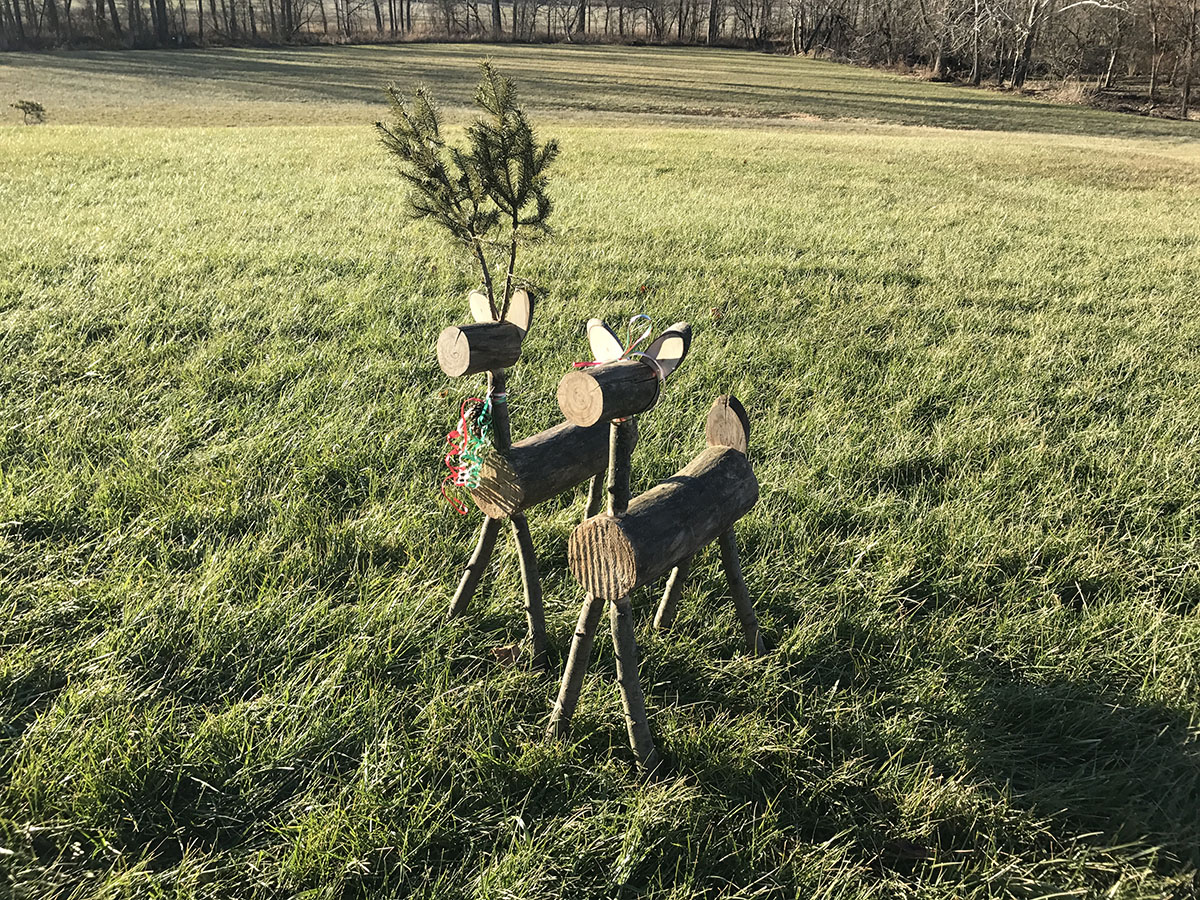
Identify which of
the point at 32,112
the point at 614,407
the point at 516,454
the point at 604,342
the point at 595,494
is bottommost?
the point at 595,494

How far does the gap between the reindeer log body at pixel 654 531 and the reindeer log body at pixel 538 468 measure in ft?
0.92

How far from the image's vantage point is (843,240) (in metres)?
8.18

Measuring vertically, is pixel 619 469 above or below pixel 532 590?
above

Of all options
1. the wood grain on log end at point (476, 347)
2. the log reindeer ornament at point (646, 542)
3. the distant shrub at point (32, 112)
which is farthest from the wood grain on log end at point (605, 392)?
the distant shrub at point (32, 112)

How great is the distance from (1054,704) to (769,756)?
3.11 ft

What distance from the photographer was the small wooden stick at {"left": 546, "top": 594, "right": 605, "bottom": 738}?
6.28 feet

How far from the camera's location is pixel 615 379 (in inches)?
64.6

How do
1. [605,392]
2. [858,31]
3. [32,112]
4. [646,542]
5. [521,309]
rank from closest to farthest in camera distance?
[605,392] < [646,542] < [521,309] < [32,112] < [858,31]

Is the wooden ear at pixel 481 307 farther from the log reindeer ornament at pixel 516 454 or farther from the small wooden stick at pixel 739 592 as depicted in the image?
the small wooden stick at pixel 739 592

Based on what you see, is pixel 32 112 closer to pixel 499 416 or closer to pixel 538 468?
pixel 499 416

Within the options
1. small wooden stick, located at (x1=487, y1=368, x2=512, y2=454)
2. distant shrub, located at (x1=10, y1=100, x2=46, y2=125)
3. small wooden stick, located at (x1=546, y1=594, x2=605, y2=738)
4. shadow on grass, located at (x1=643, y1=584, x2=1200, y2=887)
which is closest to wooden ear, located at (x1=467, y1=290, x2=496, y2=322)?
small wooden stick, located at (x1=487, y1=368, x2=512, y2=454)

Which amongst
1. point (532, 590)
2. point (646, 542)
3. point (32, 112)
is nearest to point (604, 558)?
point (646, 542)

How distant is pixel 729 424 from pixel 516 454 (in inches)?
25.2

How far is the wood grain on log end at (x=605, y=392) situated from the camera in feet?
5.25
